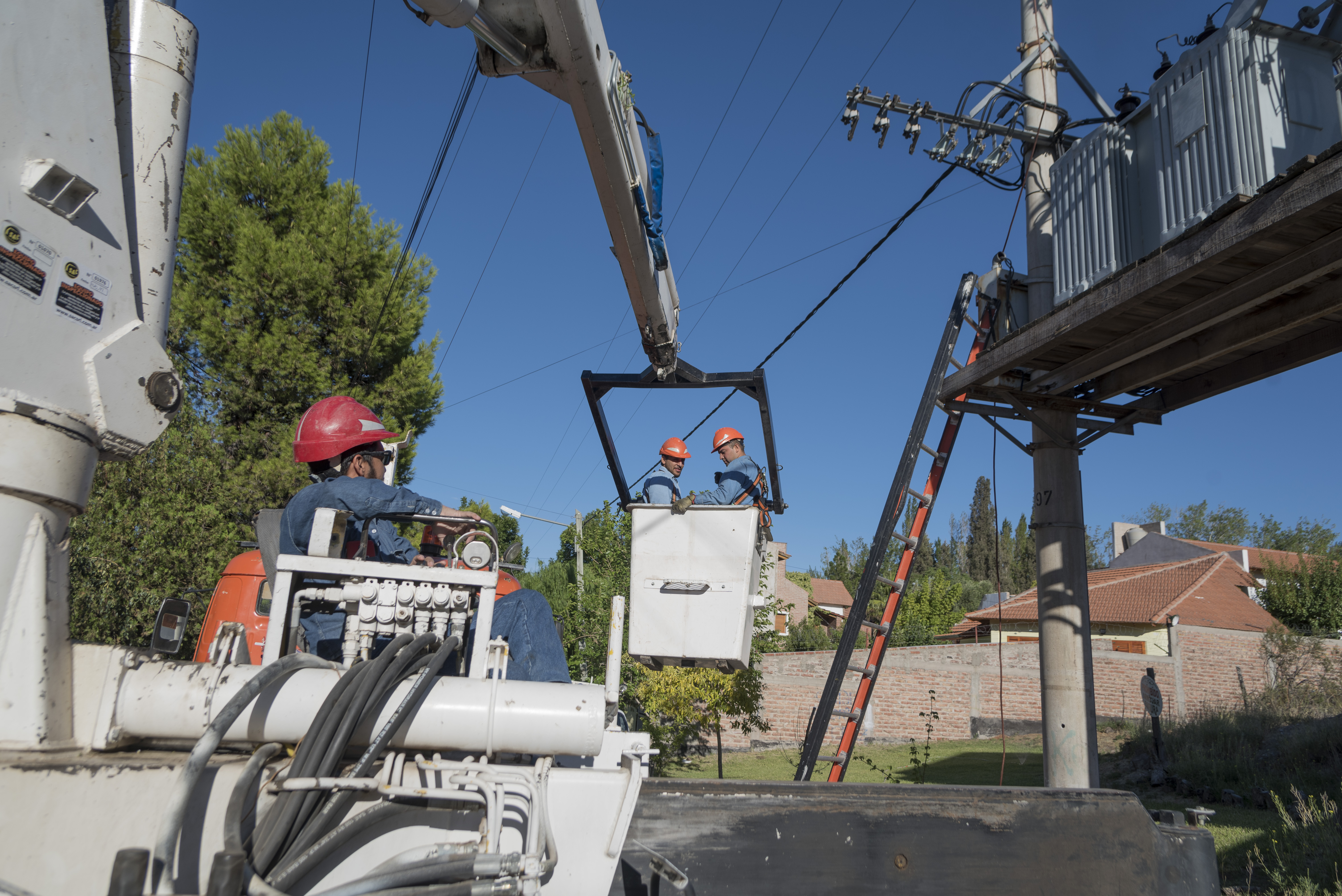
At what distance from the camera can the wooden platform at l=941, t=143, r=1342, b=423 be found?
4922mm

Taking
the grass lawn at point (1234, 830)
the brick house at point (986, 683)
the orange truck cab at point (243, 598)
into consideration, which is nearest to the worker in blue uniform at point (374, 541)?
the orange truck cab at point (243, 598)

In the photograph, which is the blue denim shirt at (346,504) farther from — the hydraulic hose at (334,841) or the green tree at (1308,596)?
the green tree at (1308,596)

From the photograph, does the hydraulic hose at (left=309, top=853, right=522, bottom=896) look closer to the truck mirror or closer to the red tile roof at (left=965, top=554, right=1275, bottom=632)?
the truck mirror

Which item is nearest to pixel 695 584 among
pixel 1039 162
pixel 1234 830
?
pixel 1039 162

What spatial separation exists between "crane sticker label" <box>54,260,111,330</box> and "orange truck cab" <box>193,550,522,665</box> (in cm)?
401

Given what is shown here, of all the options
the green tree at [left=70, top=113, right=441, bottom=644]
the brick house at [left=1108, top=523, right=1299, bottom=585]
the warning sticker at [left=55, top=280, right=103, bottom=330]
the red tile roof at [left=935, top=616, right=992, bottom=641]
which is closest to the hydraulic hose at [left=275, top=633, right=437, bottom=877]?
the warning sticker at [left=55, top=280, right=103, bottom=330]


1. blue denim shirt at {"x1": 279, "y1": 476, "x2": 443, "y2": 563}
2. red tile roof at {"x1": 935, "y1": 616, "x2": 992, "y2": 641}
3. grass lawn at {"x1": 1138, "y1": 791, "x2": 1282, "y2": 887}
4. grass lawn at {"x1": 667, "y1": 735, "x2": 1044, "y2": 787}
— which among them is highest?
red tile roof at {"x1": 935, "y1": 616, "x2": 992, "y2": 641}

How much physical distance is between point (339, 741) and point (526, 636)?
140 centimetres

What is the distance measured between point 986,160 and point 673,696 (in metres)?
9.33

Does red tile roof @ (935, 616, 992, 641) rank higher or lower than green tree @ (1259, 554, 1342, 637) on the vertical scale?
lower

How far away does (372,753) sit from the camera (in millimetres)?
2148

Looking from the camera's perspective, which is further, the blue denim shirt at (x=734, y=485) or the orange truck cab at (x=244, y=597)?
the orange truck cab at (x=244, y=597)

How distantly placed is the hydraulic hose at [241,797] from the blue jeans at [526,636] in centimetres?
113

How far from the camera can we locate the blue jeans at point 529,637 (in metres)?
3.45
